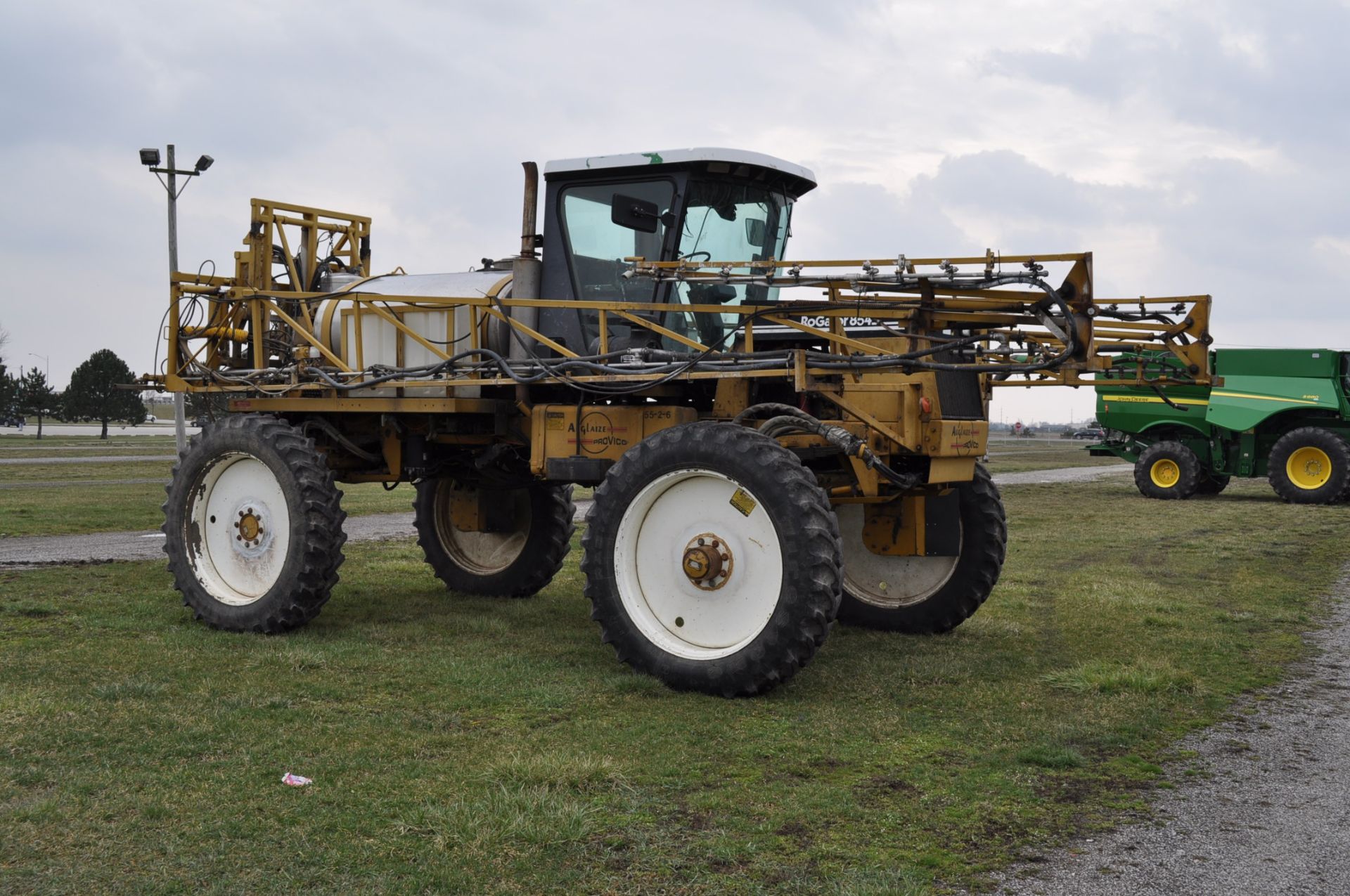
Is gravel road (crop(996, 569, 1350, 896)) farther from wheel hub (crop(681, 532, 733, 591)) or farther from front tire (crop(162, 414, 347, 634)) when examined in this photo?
front tire (crop(162, 414, 347, 634))

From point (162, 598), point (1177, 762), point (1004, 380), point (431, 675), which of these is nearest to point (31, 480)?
point (162, 598)

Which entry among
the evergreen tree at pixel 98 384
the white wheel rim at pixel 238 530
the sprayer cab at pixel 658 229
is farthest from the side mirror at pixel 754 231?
the evergreen tree at pixel 98 384

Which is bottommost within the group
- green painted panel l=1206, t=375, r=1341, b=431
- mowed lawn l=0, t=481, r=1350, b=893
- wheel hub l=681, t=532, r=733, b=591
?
mowed lawn l=0, t=481, r=1350, b=893

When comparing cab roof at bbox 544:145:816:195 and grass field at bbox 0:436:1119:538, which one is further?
grass field at bbox 0:436:1119:538

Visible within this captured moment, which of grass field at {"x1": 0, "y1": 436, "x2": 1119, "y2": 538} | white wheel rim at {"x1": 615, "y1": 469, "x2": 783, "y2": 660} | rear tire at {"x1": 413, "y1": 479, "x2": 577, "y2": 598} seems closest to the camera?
white wheel rim at {"x1": 615, "y1": 469, "x2": 783, "y2": 660}

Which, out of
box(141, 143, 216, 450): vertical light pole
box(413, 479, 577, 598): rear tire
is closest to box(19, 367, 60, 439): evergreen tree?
box(141, 143, 216, 450): vertical light pole

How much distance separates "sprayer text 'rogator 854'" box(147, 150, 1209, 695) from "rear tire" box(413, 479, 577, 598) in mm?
24

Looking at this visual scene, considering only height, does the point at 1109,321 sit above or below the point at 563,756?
above

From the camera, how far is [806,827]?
4.72 metres

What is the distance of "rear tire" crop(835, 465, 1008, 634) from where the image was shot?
8570 mm

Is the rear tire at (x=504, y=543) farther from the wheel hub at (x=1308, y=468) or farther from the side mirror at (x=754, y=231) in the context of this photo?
the wheel hub at (x=1308, y=468)

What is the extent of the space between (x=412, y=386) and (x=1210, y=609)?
6689 millimetres

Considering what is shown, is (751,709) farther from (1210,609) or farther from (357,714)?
(1210,609)

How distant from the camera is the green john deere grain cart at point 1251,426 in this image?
71.6 ft
